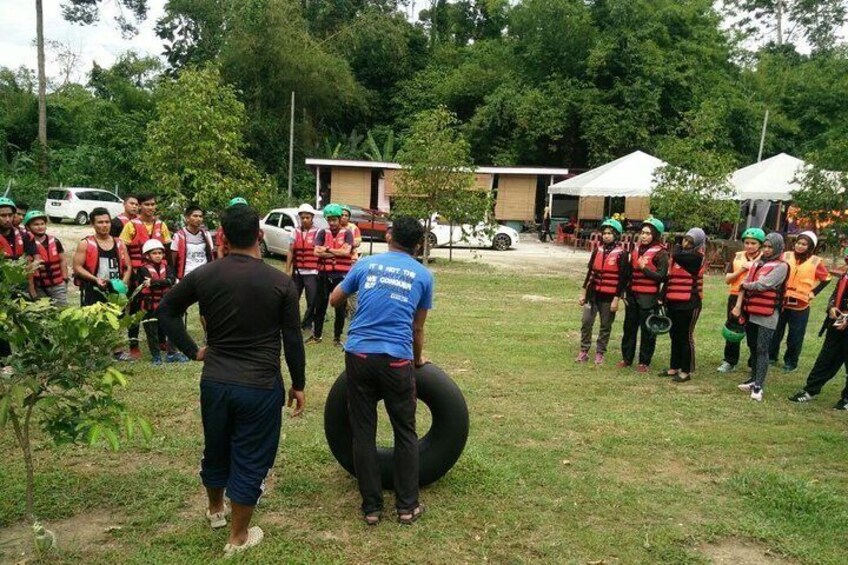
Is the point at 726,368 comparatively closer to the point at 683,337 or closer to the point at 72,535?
the point at 683,337

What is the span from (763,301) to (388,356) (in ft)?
15.0

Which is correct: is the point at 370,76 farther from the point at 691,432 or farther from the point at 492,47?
the point at 691,432

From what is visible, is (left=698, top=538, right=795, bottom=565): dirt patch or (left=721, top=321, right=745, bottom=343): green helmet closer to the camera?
(left=698, top=538, right=795, bottom=565): dirt patch

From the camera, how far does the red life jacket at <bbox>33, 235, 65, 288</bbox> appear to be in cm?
654

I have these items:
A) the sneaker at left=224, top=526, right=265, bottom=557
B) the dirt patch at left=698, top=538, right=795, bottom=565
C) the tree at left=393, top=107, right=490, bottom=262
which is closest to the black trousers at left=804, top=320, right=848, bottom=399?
the dirt patch at left=698, top=538, right=795, bottom=565

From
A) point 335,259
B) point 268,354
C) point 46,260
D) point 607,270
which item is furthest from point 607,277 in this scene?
point 46,260

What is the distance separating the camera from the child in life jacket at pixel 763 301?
6.41 metres

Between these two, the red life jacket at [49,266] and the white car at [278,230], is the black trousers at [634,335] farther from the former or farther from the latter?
the white car at [278,230]

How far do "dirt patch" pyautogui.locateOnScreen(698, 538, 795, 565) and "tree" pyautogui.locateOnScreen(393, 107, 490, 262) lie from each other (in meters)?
13.5

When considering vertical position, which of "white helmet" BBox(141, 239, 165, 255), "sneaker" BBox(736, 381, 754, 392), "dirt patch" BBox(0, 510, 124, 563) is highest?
"white helmet" BBox(141, 239, 165, 255)

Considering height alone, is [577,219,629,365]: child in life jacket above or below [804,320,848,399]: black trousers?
above

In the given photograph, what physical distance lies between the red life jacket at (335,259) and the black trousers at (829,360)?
207 inches

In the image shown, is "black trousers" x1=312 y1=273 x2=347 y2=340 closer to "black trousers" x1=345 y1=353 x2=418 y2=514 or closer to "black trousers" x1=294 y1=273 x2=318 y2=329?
"black trousers" x1=294 y1=273 x2=318 y2=329

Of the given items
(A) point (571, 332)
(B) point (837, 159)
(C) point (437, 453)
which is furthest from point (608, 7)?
(C) point (437, 453)
